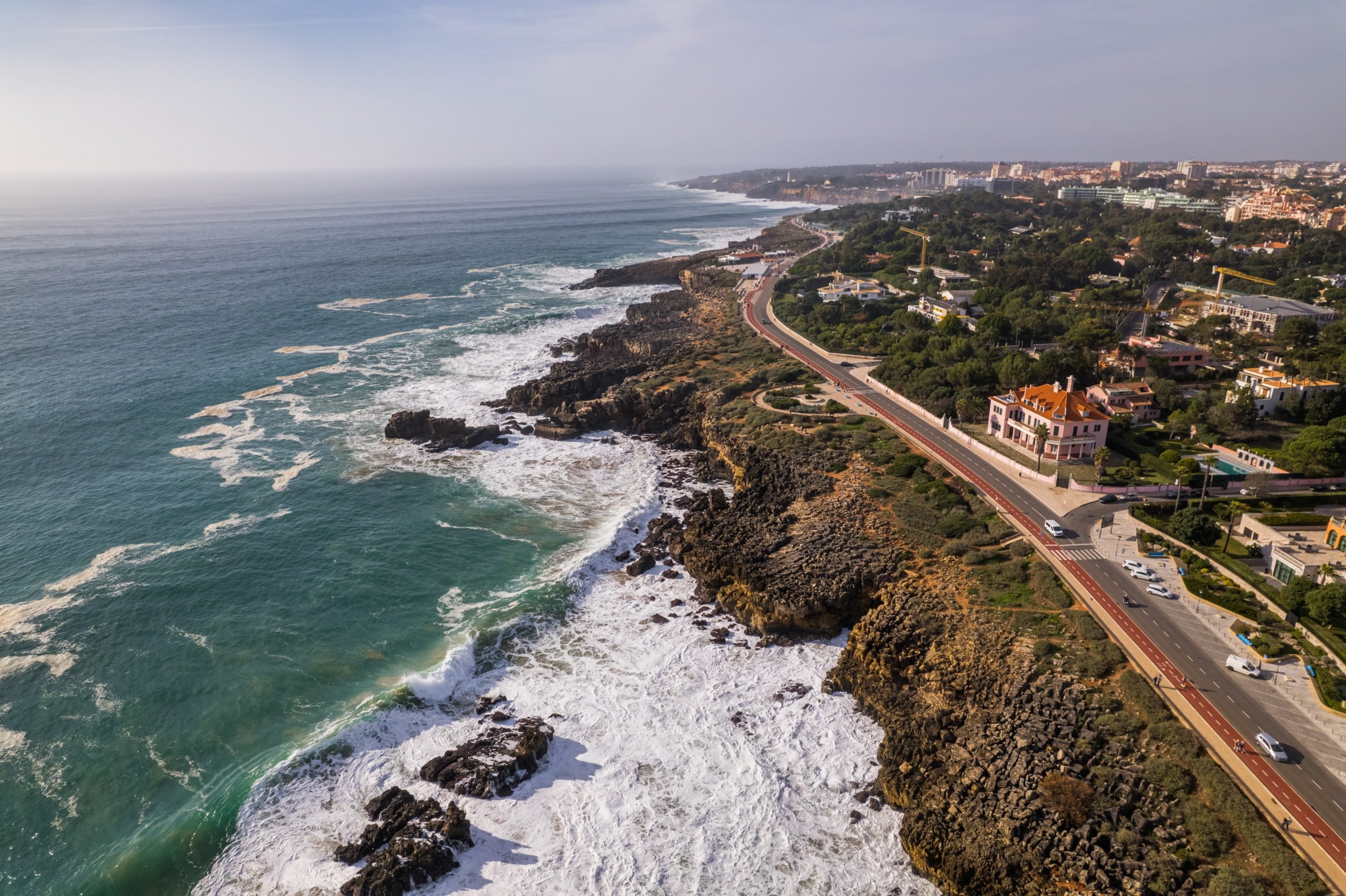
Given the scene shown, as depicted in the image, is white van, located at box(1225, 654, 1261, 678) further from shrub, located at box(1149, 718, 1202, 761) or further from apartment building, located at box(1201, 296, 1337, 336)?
apartment building, located at box(1201, 296, 1337, 336)

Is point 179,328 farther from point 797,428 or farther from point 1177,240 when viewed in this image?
point 1177,240

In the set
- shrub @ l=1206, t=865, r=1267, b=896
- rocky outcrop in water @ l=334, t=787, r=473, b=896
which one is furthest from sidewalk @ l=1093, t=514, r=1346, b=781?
rocky outcrop in water @ l=334, t=787, r=473, b=896

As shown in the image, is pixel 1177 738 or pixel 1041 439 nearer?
pixel 1177 738

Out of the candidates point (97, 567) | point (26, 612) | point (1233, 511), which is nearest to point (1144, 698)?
point (1233, 511)

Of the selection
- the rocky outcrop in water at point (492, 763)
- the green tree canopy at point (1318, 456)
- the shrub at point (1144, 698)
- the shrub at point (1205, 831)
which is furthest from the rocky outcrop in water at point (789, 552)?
the green tree canopy at point (1318, 456)

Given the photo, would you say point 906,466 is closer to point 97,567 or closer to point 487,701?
point 487,701

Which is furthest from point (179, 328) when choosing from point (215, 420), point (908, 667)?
point (908, 667)
